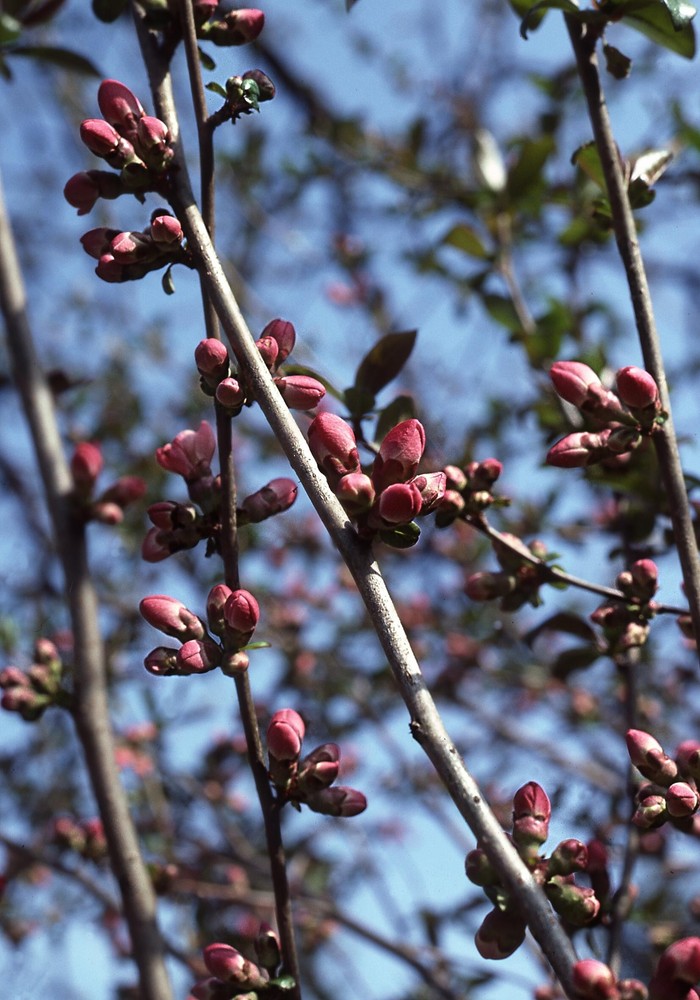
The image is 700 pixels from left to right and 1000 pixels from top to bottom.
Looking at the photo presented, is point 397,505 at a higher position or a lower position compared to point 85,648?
higher

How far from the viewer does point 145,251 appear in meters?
1.14

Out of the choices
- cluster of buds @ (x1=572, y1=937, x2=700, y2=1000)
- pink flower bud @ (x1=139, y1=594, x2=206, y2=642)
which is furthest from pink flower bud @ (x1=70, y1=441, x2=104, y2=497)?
cluster of buds @ (x1=572, y1=937, x2=700, y2=1000)

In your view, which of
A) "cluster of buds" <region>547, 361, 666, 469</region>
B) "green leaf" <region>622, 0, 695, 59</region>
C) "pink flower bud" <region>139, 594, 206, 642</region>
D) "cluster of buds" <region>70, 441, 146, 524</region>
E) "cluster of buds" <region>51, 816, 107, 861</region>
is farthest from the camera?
"cluster of buds" <region>51, 816, 107, 861</region>

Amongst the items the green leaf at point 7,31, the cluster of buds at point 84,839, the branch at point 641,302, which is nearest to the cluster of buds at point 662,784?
the branch at point 641,302

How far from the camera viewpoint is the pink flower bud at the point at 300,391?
1.13 metres

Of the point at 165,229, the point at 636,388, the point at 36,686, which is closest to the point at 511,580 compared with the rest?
the point at 636,388

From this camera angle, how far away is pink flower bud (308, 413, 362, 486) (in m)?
1.06

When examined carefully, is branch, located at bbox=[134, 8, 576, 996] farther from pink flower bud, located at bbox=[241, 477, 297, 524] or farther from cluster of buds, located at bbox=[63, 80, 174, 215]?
pink flower bud, located at bbox=[241, 477, 297, 524]

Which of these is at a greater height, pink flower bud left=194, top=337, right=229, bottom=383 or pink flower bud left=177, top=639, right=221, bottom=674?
pink flower bud left=194, top=337, right=229, bottom=383

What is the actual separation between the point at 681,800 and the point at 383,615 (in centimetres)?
44

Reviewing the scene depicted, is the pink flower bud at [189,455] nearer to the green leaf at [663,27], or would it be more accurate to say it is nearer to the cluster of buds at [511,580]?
the cluster of buds at [511,580]

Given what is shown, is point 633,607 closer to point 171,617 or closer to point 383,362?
point 383,362

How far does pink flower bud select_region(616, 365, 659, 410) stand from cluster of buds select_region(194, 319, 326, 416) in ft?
1.17

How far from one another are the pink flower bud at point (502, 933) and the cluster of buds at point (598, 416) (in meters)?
0.55
